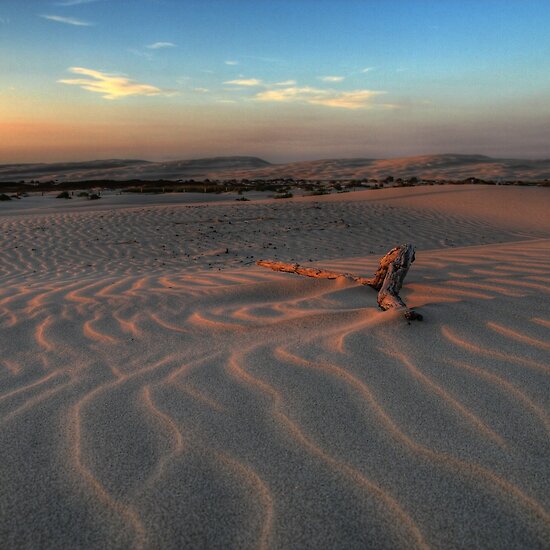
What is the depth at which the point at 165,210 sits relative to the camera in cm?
1354

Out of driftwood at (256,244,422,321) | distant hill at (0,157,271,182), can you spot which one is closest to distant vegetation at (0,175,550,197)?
driftwood at (256,244,422,321)

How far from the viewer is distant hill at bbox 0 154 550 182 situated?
40.3m

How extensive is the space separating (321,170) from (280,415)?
52330 mm

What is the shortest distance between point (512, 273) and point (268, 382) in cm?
283

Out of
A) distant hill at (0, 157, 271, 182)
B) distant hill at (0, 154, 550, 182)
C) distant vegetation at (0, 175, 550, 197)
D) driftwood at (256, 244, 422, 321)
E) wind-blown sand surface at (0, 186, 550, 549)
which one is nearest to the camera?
wind-blown sand surface at (0, 186, 550, 549)

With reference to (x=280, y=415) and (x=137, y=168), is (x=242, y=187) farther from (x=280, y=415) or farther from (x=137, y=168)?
(x=137, y=168)

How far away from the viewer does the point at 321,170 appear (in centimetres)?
5272

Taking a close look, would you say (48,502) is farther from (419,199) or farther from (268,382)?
(419,199)

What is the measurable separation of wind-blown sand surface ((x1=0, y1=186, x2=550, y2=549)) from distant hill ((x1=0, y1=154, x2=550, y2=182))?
115 ft

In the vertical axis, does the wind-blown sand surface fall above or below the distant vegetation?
above

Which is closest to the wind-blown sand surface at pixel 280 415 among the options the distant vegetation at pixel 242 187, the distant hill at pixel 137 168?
the distant vegetation at pixel 242 187

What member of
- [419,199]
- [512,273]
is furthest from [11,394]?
[419,199]

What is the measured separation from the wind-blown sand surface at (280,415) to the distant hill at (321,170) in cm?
3493

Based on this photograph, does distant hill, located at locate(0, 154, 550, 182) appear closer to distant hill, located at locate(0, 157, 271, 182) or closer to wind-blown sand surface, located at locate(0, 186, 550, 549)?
distant hill, located at locate(0, 157, 271, 182)
